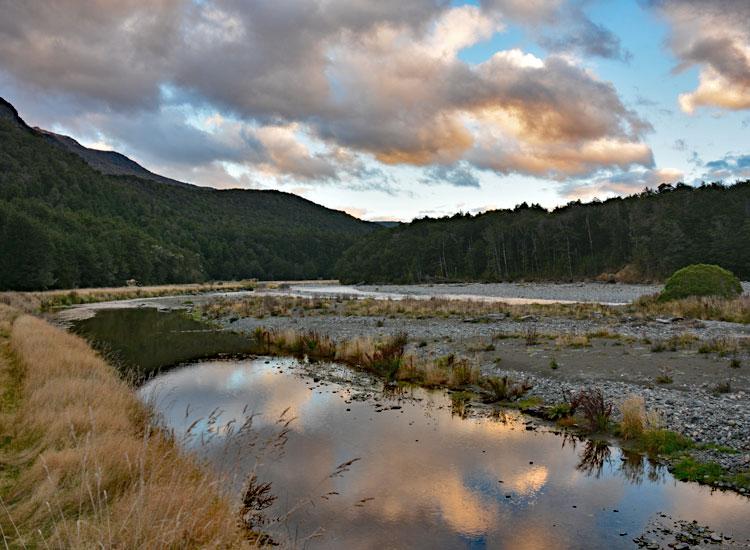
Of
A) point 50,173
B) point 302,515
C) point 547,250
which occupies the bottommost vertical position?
point 302,515

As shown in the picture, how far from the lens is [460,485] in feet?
30.5

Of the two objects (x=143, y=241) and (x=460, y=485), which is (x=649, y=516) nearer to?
(x=460, y=485)

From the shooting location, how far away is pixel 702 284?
34.9 m

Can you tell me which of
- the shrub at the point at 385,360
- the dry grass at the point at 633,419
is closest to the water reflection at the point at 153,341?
the shrub at the point at 385,360

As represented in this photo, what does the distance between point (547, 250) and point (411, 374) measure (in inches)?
3850

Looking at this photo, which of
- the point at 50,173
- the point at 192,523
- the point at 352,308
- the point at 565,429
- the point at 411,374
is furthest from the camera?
the point at 50,173

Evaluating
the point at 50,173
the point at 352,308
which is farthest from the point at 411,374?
the point at 50,173

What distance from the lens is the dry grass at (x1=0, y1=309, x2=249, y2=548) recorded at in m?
4.95

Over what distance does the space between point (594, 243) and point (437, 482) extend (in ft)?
354

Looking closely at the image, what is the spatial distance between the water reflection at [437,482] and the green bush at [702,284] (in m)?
28.5

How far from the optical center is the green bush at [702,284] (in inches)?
1362

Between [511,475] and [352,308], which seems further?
[352,308]

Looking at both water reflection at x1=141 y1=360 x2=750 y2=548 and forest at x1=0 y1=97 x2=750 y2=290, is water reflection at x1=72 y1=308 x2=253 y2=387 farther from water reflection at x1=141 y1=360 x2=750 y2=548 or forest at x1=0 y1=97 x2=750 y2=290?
forest at x1=0 y1=97 x2=750 y2=290

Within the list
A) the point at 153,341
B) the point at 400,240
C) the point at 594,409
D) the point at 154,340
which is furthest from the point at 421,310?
the point at 400,240
